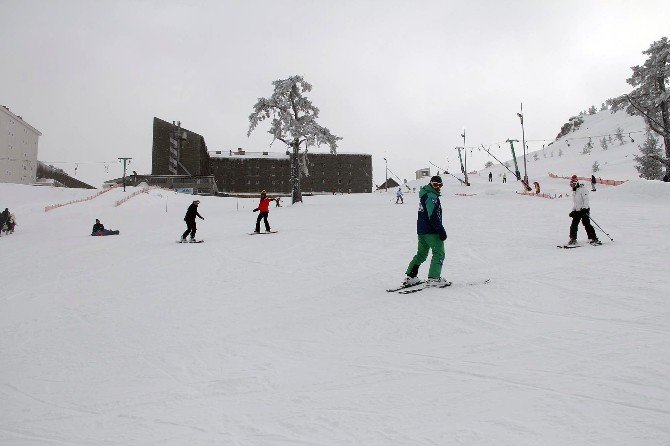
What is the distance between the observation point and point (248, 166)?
7719 centimetres

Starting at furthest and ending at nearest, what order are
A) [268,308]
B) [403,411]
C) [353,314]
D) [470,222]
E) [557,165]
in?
[557,165] → [470,222] → [268,308] → [353,314] → [403,411]

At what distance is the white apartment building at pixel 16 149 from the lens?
56969 millimetres

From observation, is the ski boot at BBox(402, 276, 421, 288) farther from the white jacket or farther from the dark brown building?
the dark brown building

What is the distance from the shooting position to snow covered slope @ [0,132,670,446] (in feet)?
9.52

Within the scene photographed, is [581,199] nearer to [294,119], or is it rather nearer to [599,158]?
[294,119]

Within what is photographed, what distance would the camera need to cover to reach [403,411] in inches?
121

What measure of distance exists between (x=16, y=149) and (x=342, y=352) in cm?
7518

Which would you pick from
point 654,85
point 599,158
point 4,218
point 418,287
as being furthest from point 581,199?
point 599,158

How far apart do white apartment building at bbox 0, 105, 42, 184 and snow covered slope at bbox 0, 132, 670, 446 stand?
60.3 m

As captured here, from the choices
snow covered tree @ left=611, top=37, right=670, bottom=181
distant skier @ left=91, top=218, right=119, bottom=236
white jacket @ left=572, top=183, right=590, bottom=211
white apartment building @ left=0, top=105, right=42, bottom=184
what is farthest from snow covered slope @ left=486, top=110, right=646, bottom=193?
white apartment building @ left=0, top=105, right=42, bottom=184

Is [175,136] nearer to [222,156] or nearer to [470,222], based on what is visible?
[222,156]

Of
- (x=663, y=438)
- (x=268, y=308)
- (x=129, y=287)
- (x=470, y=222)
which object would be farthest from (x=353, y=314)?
(x=470, y=222)

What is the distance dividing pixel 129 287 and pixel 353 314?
5083 millimetres

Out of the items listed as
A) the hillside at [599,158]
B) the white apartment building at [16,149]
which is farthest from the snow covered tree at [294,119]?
the white apartment building at [16,149]
